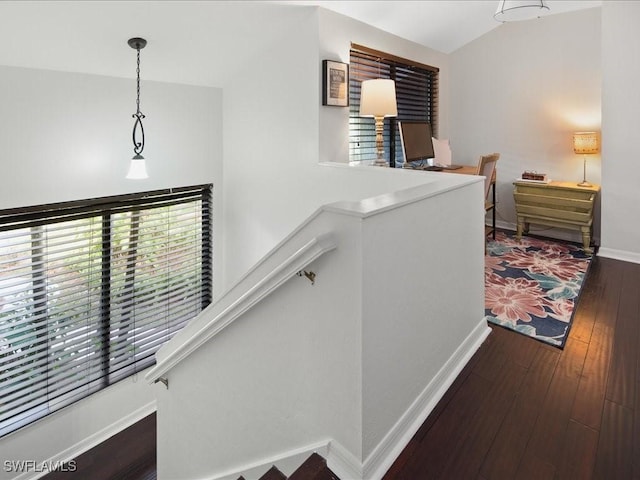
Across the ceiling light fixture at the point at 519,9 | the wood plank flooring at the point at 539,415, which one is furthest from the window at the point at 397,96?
the wood plank flooring at the point at 539,415

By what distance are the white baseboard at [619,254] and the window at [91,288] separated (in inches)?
149

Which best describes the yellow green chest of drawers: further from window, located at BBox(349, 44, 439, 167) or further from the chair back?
window, located at BBox(349, 44, 439, 167)

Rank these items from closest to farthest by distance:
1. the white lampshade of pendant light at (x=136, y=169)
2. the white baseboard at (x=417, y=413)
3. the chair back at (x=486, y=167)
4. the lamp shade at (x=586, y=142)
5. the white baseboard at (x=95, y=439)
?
1. the white baseboard at (x=417, y=413)
2. the white lampshade of pendant light at (x=136, y=169)
3. the white baseboard at (x=95, y=439)
4. the chair back at (x=486, y=167)
5. the lamp shade at (x=586, y=142)

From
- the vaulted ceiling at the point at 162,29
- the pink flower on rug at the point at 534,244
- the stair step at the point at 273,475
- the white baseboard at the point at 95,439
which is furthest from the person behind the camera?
the pink flower on rug at the point at 534,244

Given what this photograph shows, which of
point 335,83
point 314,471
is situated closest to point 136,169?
point 335,83

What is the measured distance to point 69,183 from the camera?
296 centimetres

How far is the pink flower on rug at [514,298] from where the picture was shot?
268 cm

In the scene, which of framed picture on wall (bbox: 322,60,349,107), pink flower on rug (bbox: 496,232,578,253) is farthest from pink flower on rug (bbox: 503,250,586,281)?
framed picture on wall (bbox: 322,60,349,107)

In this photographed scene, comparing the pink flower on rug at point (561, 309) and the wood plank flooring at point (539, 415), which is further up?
the pink flower on rug at point (561, 309)

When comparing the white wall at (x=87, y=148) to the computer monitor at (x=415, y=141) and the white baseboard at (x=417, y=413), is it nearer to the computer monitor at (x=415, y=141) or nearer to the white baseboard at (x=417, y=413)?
the computer monitor at (x=415, y=141)

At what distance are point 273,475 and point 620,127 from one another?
3949mm

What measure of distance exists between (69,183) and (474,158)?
14.4 feet

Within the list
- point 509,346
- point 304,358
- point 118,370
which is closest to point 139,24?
point 304,358

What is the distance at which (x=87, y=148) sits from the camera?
3.02 m
